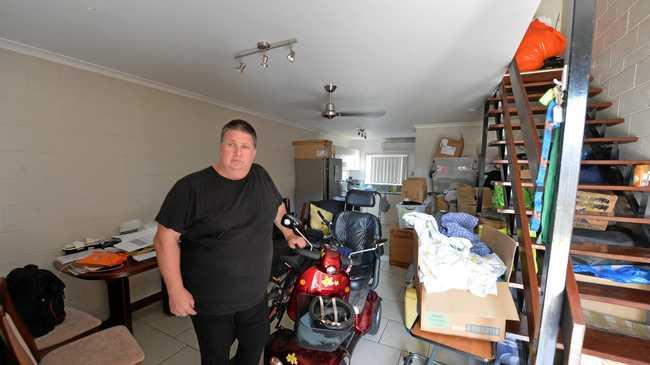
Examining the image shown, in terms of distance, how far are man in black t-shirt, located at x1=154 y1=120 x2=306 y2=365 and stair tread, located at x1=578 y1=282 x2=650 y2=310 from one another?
67.7 inches

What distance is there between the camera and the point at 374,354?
1.86m

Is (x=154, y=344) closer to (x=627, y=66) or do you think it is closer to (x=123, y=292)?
(x=123, y=292)

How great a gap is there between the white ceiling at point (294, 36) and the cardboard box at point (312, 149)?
5.63 ft

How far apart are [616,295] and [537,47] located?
2.06m

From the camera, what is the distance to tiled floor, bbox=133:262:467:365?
1.80 m

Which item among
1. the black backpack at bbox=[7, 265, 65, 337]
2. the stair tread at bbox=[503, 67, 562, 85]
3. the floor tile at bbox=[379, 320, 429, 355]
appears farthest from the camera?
the stair tread at bbox=[503, 67, 562, 85]

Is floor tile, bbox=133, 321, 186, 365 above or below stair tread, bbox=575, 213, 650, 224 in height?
below

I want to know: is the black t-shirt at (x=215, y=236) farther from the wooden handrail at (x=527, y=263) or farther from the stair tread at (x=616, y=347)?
the stair tread at (x=616, y=347)

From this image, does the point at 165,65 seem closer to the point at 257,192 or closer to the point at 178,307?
the point at 257,192

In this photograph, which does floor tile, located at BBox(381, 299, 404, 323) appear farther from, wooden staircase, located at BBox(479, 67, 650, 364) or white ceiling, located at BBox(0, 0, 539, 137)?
white ceiling, located at BBox(0, 0, 539, 137)

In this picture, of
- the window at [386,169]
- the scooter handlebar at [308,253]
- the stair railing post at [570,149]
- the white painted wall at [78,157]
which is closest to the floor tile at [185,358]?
the white painted wall at [78,157]

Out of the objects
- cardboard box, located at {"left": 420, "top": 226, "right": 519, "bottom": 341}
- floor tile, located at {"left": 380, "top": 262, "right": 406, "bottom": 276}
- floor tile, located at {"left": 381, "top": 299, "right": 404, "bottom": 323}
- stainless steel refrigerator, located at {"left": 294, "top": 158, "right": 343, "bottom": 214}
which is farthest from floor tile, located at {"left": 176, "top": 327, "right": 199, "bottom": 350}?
stainless steel refrigerator, located at {"left": 294, "top": 158, "right": 343, "bottom": 214}

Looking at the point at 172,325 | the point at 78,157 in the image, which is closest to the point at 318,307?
the point at 172,325

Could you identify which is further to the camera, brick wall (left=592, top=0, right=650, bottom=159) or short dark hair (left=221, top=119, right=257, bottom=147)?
brick wall (left=592, top=0, right=650, bottom=159)
